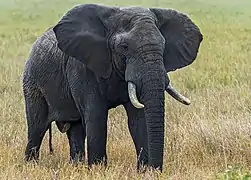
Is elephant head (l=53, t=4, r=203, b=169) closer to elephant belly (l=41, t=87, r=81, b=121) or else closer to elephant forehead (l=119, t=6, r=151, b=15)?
elephant forehead (l=119, t=6, r=151, b=15)

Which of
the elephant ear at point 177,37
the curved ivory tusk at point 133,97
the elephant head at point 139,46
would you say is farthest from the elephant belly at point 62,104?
the curved ivory tusk at point 133,97

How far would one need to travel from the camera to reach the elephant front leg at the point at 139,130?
5.79 metres

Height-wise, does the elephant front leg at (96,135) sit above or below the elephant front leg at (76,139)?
above

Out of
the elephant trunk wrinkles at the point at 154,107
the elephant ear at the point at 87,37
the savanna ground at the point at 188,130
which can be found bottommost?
the savanna ground at the point at 188,130

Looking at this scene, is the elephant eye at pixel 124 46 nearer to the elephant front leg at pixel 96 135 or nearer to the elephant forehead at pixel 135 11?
the elephant forehead at pixel 135 11

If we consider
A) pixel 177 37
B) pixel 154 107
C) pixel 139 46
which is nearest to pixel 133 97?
pixel 154 107

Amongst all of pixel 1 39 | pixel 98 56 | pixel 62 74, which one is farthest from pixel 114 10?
pixel 1 39

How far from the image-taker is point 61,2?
35312 mm

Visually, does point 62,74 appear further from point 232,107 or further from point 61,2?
point 61,2

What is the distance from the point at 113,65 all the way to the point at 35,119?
1.65 m

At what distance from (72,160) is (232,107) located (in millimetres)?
2883

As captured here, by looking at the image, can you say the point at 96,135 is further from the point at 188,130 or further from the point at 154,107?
the point at 188,130

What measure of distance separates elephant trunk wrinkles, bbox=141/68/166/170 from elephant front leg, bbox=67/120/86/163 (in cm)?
185

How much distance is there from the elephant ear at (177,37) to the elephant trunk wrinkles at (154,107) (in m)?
0.70
